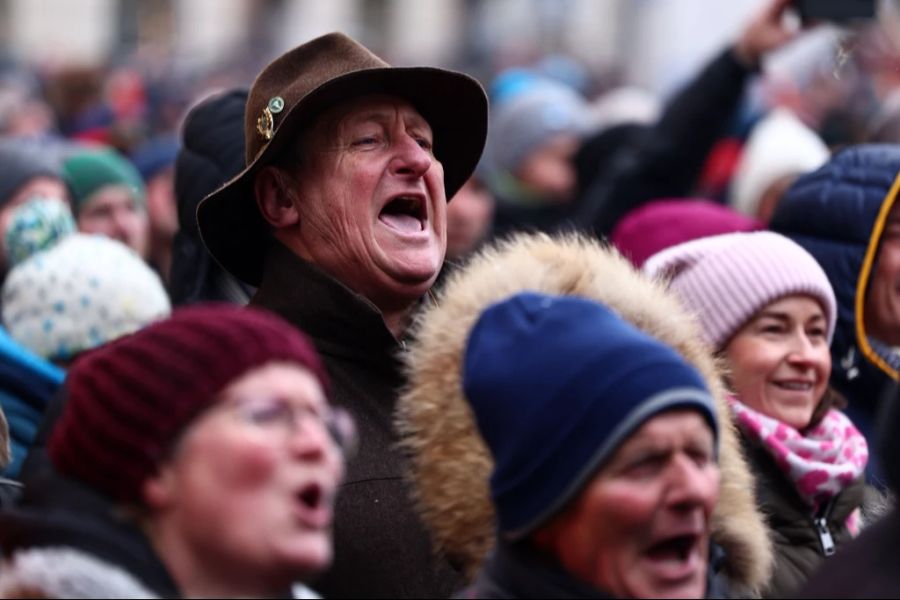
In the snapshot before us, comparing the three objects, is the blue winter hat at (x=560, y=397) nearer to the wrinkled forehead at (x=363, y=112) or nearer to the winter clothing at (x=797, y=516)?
the winter clothing at (x=797, y=516)

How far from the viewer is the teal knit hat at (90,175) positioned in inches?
299

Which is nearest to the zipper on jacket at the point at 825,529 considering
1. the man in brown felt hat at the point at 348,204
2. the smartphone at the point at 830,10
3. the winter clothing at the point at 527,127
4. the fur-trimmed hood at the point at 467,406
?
the fur-trimmed hood at the point at 467,406

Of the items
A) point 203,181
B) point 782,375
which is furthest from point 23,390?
point 782,375

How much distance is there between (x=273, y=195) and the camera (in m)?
4.37

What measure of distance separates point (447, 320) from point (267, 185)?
836mm

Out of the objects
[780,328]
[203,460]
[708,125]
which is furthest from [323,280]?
[708,125]

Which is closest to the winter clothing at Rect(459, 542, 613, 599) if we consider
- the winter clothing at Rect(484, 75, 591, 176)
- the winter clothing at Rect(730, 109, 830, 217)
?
the winter clothing at Rect(730, 109, 830, 217)

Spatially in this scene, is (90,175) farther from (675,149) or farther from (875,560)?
(875,560)

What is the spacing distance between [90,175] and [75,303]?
7.80 ft

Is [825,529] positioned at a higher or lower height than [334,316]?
lower

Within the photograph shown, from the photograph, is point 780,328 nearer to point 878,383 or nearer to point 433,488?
point 878,383

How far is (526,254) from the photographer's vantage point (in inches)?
150

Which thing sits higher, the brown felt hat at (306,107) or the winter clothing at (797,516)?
the brown felt hat at (306,107)

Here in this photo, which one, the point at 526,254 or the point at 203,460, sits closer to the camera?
the point at 203,460
